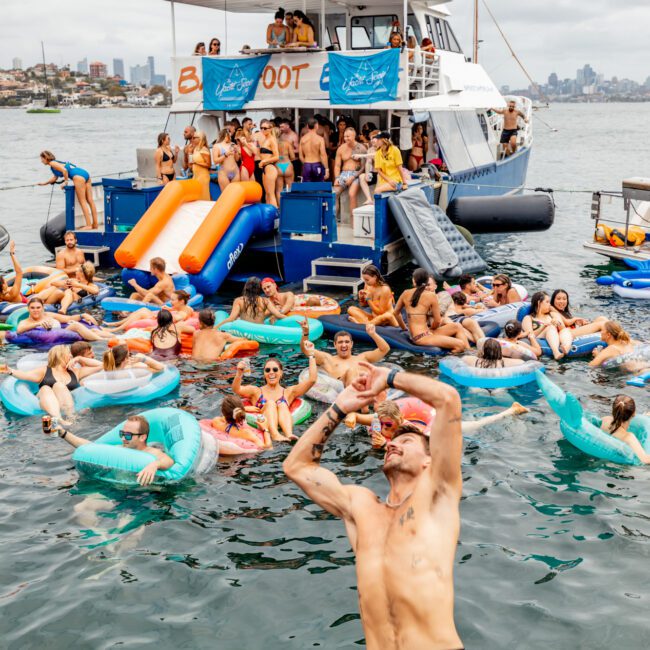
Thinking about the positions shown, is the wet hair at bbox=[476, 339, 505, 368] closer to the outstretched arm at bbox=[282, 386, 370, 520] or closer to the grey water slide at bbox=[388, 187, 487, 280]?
the grey water slide at bbox=[388, 187, 487, 280]

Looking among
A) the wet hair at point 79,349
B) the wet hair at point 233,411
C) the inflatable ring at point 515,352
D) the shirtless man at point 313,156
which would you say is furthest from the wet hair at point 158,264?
the wet hair at point 233,411

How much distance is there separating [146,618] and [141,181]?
14719mm

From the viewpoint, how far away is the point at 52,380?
10117 mm

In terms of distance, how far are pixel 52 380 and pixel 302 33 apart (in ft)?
36.5

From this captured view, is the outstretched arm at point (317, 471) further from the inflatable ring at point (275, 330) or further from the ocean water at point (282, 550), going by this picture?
the inflatable ring at point (275, 330)

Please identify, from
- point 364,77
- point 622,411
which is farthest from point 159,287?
point 622,411

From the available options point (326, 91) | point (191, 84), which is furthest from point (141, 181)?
point (326, 91)

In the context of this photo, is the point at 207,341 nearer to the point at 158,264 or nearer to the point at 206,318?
the point at 206,318

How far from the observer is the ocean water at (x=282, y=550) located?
597 centimetres

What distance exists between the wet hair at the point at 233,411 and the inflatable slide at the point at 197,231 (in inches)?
268

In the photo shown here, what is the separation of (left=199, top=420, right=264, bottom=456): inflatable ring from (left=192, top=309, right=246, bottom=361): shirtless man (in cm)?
313

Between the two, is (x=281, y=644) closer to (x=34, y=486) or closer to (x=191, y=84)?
(x=34, y=486)

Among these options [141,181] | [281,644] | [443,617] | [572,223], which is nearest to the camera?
[443,617]

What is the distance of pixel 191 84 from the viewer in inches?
770
